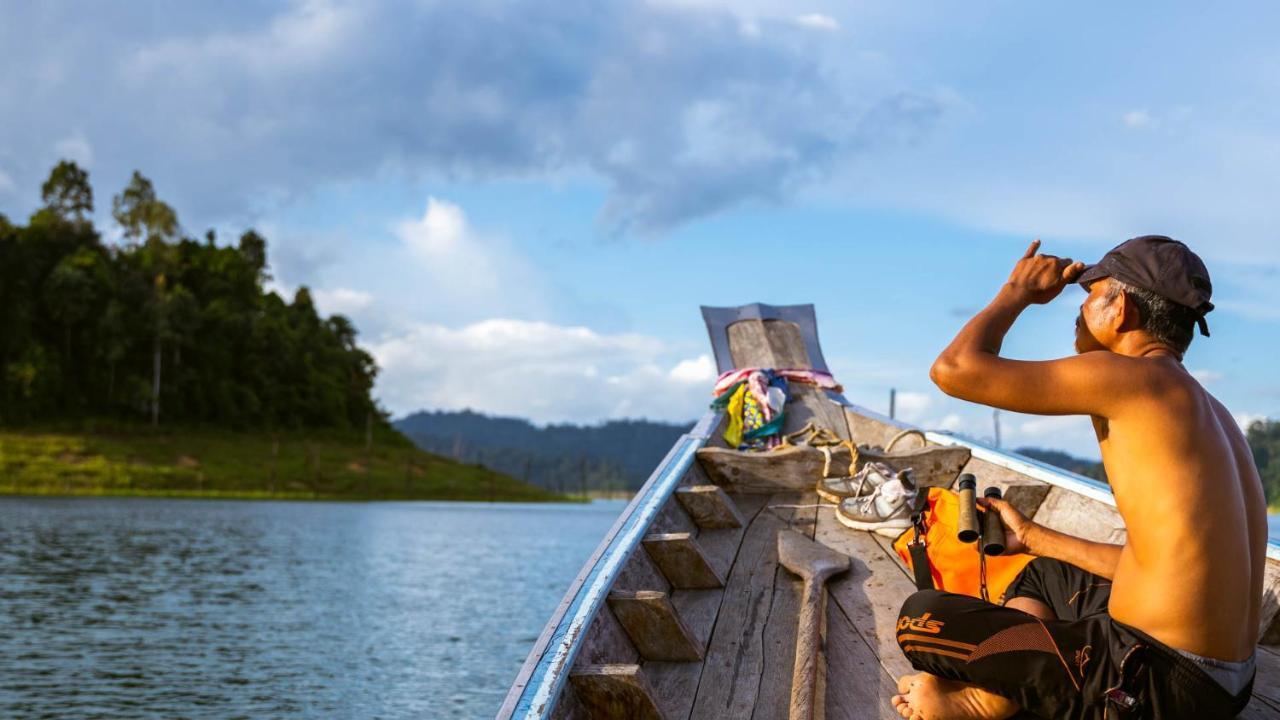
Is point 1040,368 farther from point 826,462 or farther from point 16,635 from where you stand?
point 16,635

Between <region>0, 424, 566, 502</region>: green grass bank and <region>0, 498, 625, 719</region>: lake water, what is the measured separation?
2876cm

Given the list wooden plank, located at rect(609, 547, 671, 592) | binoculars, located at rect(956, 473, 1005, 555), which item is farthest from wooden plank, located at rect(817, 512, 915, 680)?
wooden plank, located at rect(609, 547, 671, 592)

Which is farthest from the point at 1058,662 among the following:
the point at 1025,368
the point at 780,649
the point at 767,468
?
the point at 767,468

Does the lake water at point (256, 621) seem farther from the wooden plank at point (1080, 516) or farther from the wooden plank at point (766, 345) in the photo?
the wooden plank at point (1080, 516)

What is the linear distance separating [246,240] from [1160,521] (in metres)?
105

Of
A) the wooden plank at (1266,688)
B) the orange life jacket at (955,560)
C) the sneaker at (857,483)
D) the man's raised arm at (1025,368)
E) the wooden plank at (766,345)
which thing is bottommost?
the wooden plank at (1266,688)

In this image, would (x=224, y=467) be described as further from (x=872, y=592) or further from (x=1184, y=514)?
(x=1184, y=514)

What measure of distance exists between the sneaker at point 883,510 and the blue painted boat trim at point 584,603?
3.20 feet

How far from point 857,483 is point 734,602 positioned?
1.72 m

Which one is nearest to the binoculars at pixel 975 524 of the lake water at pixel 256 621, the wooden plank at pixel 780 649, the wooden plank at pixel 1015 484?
the wooden plank at pixel 780 649

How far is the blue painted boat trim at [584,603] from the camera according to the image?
8.97 ft

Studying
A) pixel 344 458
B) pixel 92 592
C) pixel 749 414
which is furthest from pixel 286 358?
pixel 749 414

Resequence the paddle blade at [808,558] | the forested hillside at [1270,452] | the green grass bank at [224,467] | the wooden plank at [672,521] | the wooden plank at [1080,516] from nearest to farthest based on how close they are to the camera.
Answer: the paddle blade at [808,558]
the wooden plank at [1080,516]
the wooden plank at [672,521]
the green grass bank at [224,467]
the forested hillside at [1270,452]

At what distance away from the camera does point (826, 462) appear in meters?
6.05
